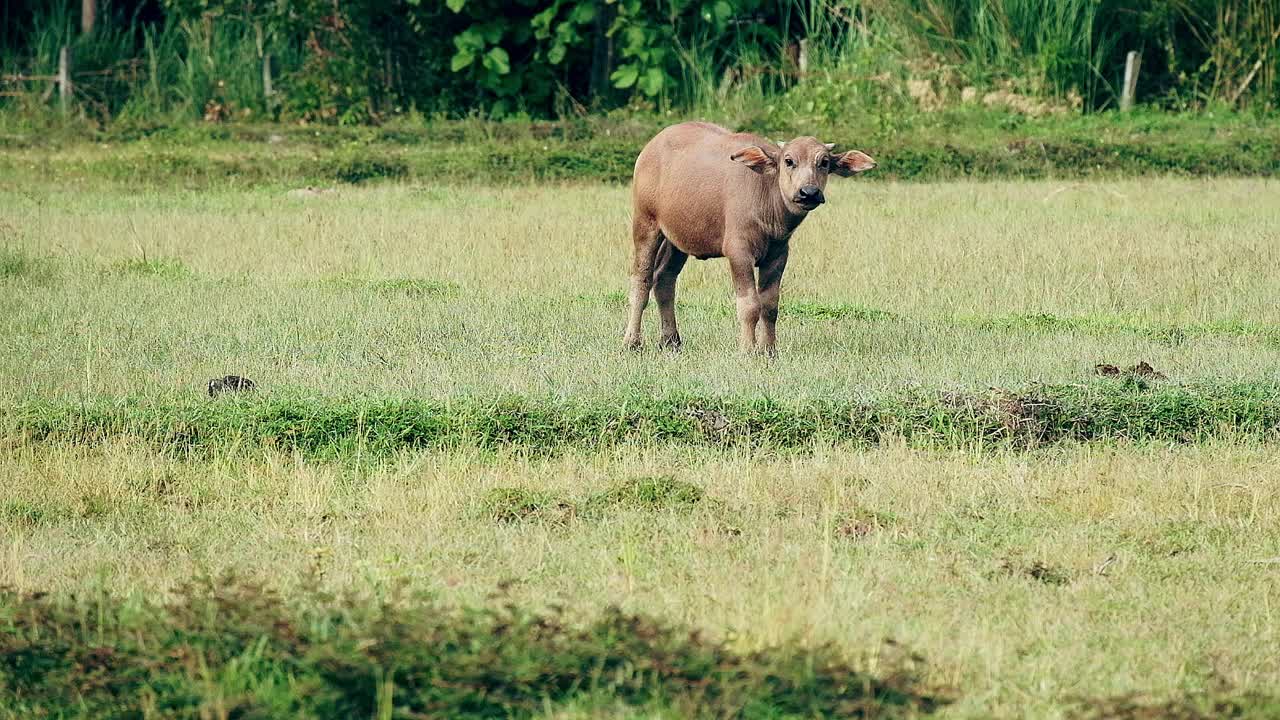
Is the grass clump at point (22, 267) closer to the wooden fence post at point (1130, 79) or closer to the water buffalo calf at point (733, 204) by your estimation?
the water buffalo calf at point (733, 204)

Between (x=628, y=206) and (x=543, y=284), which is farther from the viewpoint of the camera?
(x=628, y=206)

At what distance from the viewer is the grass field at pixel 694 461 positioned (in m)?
4.43

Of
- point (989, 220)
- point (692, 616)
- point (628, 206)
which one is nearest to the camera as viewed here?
point (692, 616)

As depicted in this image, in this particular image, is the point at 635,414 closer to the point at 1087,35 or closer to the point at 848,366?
the point at 848,366

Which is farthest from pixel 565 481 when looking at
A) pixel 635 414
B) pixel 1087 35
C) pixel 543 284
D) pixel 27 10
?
pixel 27 10

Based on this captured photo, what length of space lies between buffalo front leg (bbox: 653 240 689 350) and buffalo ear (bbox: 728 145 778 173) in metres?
0.89

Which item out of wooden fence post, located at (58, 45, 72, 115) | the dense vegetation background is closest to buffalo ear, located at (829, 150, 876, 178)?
the dense vegetation background

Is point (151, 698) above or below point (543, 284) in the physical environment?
above

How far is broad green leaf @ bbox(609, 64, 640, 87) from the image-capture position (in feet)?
64.0

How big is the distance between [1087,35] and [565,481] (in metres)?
13.9

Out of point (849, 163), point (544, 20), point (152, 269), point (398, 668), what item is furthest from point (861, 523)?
point (544, 20)

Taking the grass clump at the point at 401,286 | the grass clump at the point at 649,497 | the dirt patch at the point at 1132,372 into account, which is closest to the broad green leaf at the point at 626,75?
the grass clump at the point at 401,286

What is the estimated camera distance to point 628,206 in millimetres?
14125

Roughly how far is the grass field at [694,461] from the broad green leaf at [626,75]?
7659 millimetres
